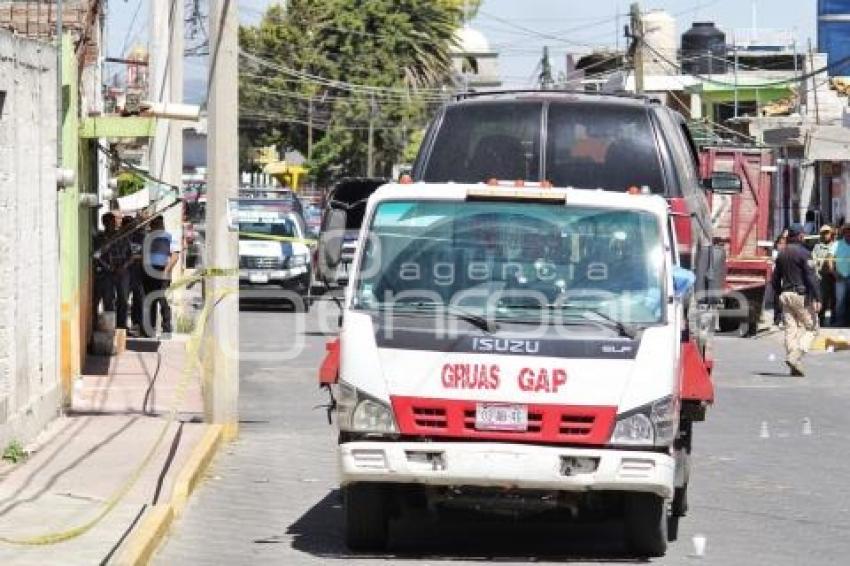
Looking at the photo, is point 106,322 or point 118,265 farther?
point 118,265

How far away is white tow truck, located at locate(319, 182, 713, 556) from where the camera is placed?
10.8 m

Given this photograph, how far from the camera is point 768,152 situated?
38594 millimetres

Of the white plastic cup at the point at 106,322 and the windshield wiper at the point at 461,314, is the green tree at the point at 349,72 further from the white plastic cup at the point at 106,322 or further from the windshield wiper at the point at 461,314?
the windshield wiper at the point at 461,314

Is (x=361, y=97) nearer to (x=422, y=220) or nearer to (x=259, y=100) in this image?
(x=259, y=100)

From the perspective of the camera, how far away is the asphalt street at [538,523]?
11.6 metres

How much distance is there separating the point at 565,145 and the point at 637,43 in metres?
36.4

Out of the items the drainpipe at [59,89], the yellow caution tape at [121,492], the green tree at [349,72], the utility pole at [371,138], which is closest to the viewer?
the yellow caution tape at [121,492]

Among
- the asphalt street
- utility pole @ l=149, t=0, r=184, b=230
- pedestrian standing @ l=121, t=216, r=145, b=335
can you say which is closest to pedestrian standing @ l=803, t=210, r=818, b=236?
utility pole @ l=149, t=0, r=184, b=230

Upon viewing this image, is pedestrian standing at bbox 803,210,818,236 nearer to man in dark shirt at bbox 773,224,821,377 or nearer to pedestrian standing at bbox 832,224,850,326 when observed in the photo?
pedestrian standing at bbox 832,224,850,326

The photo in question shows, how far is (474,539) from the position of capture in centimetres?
1222

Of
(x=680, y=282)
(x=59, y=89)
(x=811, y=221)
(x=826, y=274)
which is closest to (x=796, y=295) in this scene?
(x=826, y=274)

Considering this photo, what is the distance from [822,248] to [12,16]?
18.3 metres

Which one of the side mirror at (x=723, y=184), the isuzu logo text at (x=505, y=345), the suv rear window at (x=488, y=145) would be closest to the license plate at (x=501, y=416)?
the isuzu logo text at (x=505, y=345)

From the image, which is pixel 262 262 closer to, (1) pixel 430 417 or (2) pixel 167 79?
(2) pixel 167 79
